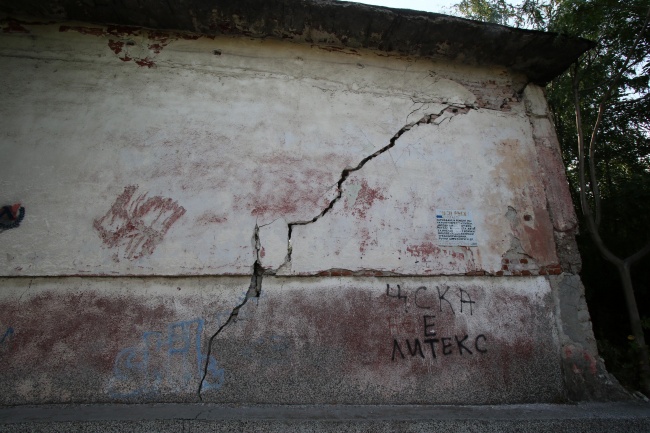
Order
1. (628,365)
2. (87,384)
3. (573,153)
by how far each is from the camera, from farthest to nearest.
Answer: (573,153) < (628,365) < (87,384)

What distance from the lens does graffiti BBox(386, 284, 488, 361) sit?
3250mm

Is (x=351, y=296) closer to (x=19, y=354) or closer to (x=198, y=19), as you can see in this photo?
(x=19, y=354)

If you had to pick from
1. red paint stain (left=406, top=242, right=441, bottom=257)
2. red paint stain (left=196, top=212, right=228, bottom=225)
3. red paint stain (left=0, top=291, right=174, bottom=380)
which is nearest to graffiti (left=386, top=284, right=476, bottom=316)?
red paint stain (left=406, top=242, right=441, bottom=257)

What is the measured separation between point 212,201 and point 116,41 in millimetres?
1988

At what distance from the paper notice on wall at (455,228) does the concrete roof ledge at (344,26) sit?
1840 millimetres

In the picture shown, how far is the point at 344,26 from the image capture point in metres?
3.94

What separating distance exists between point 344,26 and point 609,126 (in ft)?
15.2

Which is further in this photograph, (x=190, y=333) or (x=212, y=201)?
(x=212, y=201)

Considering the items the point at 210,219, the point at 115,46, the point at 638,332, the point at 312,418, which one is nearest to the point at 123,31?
the point at 115,46

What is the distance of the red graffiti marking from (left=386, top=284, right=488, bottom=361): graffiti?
2012 mm

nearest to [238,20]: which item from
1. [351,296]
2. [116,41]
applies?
[116,41]

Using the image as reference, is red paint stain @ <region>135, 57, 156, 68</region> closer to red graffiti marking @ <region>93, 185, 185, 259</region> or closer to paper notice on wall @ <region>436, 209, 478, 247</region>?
red graffiti marking @ <region>93, 185, 185, 259</region>

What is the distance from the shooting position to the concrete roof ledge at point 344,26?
145 inches

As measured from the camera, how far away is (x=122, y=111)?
3.62 m
